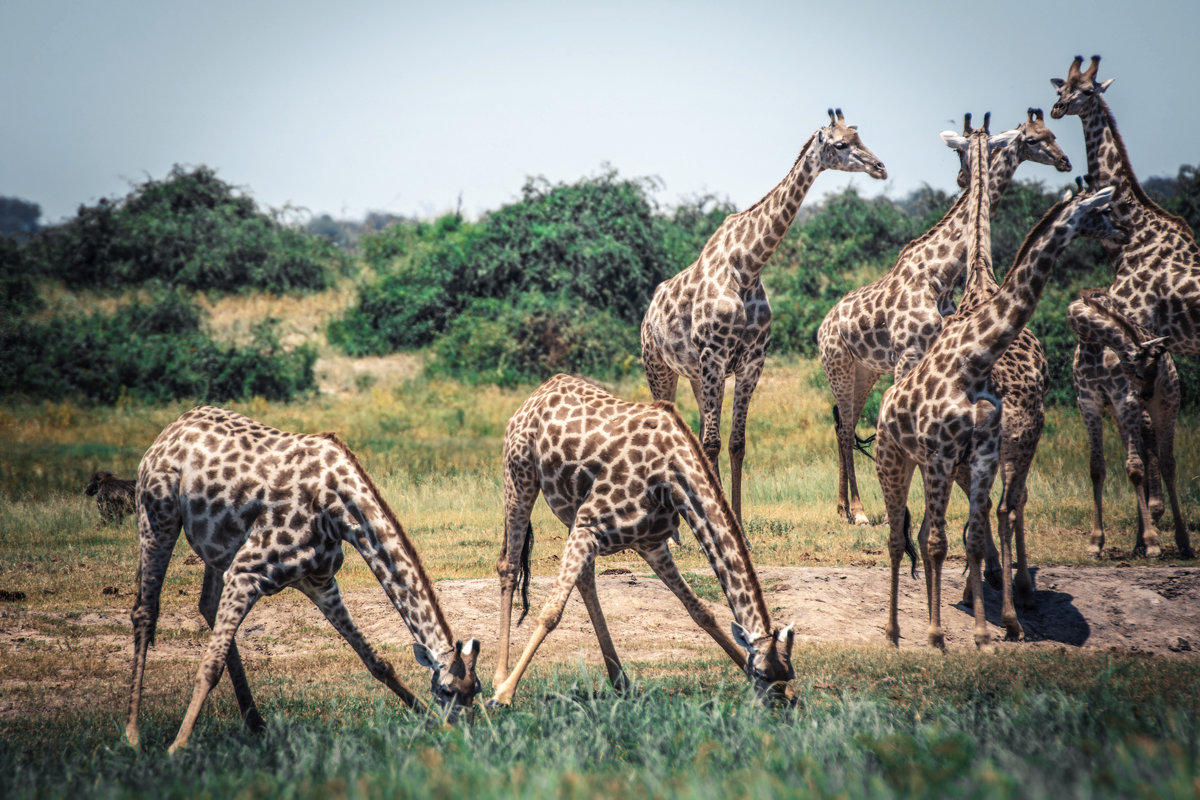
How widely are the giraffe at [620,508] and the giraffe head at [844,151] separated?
14.3 ft

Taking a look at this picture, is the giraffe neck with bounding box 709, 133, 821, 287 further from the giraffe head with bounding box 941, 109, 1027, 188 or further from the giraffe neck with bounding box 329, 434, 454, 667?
the giraffe neck with bounding box 329, 434, 454, 667

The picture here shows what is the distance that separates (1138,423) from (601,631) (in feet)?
24.1

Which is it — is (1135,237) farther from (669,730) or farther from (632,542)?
(669,730)

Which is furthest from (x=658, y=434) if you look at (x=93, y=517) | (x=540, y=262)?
(x=540, y=262)

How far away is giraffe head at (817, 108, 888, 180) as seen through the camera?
9906 mm

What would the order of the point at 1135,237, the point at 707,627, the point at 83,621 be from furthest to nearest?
1. the point at 1135,237
2. the point at 83,621
3. the point at 707,627

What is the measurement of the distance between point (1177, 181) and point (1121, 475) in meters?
18.3

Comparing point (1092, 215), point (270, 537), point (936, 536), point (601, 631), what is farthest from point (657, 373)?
point (270, 537)

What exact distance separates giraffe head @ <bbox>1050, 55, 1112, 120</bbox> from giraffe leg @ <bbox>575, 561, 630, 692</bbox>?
873 centimetres

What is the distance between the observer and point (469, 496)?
14742 millimetres

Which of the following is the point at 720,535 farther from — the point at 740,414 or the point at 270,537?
the point at 740,414

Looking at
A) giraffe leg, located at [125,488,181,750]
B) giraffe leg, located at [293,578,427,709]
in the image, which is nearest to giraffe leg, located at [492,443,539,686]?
giraffe leg, located at [293,578,427,709]

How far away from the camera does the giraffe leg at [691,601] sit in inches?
258

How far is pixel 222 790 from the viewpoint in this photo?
14.2 ft
